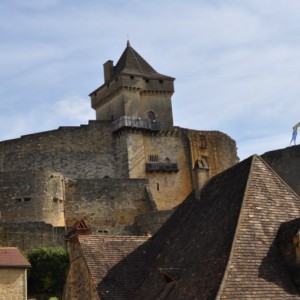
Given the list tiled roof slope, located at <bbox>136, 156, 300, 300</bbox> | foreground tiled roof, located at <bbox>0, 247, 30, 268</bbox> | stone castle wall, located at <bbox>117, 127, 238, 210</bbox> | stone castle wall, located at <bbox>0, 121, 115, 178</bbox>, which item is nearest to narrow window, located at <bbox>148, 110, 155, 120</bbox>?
stone castle wall, located at <bbox>117, 127, 238, 210</bbox>

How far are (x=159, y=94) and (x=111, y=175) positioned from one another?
7.64 m

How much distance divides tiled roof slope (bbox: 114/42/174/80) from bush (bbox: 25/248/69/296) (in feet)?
73.9

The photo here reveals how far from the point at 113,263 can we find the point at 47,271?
15.1 m

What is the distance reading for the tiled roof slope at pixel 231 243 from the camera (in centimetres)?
1395

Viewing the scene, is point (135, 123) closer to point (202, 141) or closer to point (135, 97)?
point (135, 97)

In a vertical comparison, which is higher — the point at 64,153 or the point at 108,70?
the point at 108,70

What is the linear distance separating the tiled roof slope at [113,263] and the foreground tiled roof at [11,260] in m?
9.27

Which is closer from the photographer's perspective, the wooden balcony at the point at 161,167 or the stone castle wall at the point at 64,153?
the stone castle wall at the point at 64,153

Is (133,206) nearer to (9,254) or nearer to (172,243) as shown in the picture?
(9,254)

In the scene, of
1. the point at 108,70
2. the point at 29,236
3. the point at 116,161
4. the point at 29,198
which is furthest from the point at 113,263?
the point at 108,70

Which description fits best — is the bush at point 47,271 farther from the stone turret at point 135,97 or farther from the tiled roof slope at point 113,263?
the stone turret at point 135,97

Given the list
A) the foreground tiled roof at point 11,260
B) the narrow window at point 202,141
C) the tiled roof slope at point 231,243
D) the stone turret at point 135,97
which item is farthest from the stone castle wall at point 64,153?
the tiled roof slope at point 231,243

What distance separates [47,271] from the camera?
3319 cm

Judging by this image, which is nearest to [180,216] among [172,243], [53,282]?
[172,243]
